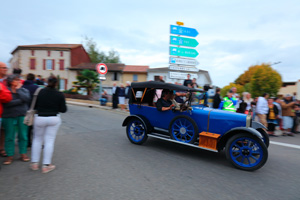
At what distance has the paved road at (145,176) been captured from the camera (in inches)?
111

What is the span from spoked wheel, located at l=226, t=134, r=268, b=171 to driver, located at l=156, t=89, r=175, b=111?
5.65 ft

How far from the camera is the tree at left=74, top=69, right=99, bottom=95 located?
20141 mm

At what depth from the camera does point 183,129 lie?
4.62m

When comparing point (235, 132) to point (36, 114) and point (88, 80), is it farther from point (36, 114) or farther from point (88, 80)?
point (88, 80)

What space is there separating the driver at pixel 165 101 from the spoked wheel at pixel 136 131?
0.75 metres

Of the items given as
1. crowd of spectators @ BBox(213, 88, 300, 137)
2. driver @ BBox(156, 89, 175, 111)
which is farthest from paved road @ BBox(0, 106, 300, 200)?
crowd of spectators @ BBox(213, 88, 300, 137)

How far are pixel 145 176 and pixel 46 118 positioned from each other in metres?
2.07

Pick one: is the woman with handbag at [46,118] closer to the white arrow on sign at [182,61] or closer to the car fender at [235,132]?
the car fender at [235,132]

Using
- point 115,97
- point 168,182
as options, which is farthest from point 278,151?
point 115,97

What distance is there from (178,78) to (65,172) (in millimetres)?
7894

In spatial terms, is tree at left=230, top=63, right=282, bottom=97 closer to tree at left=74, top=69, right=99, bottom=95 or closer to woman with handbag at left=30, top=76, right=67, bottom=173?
tree at left=74, top=69, right=99, bottom=95

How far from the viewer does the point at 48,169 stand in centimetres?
348

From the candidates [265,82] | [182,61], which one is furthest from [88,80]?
[265,82]

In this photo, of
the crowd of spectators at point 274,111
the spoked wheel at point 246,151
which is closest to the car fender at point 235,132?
the spoked wheel at point 246,151
